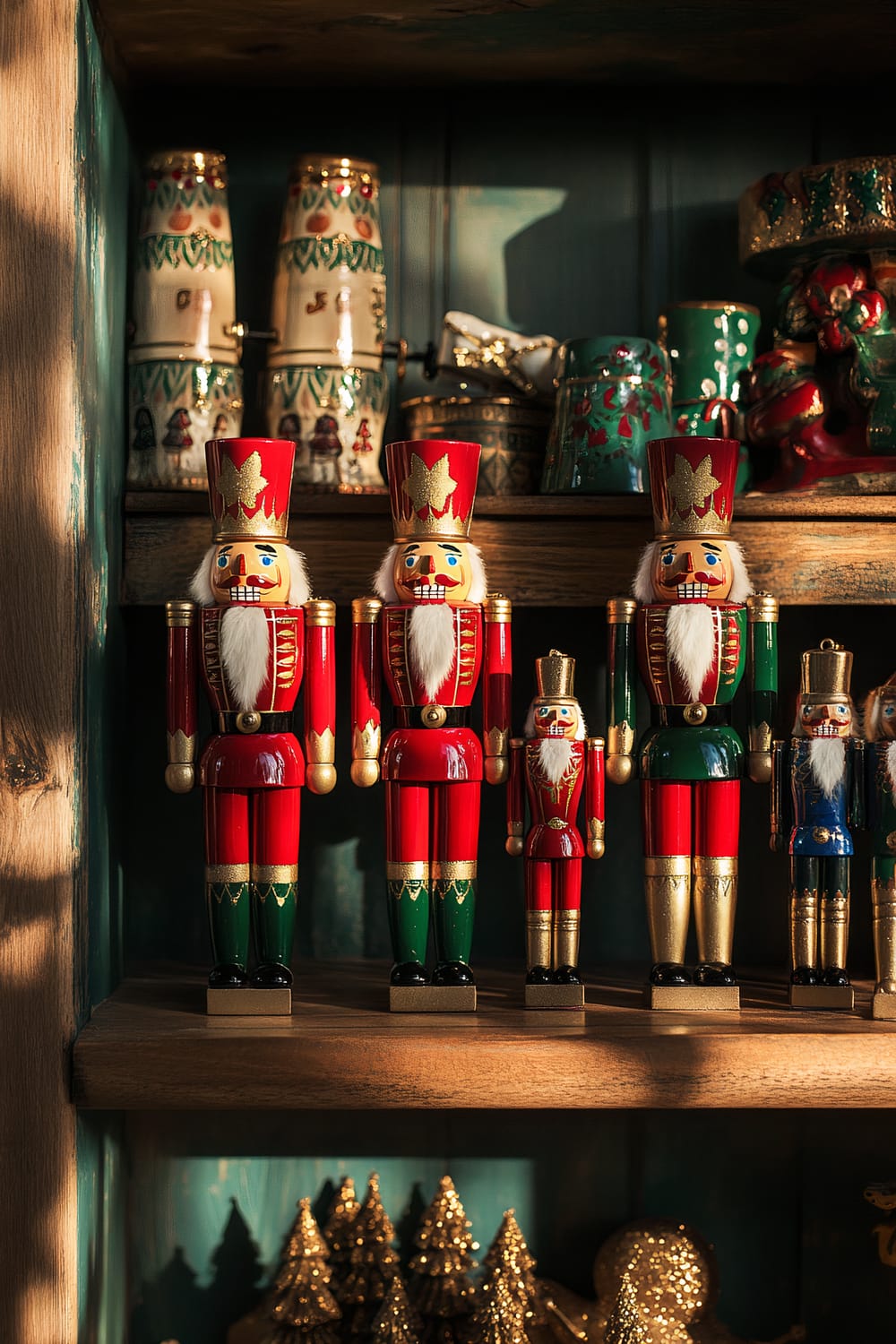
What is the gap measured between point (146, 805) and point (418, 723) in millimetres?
413

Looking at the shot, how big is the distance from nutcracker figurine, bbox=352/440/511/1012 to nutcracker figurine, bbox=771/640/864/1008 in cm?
27

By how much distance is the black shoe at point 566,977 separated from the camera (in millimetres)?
1225

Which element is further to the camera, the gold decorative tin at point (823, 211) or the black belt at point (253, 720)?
the gold decorative tin at point (823, 211)

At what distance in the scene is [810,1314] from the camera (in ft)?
4.82

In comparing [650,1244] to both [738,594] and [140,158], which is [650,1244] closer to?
[738,594]

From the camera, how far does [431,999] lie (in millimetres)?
1236

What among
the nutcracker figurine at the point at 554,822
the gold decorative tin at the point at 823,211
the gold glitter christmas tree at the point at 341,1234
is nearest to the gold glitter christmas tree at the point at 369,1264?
the gold glitter christmas tree at the point at 341,1234

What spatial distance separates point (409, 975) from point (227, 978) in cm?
17

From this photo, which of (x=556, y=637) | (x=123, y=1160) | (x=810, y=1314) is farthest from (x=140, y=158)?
(x=810, y=1314)

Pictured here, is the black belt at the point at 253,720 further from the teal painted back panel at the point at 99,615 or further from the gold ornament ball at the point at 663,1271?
the gold ornament ball at the point at 663,1271

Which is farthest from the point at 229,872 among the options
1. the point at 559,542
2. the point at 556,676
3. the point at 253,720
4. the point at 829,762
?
the point at 829,762

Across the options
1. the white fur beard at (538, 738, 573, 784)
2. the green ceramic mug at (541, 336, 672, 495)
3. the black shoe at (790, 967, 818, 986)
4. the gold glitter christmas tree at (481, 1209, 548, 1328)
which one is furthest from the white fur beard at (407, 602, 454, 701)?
the gold glitter christmas tree at (481, 1209, 548, 1328)

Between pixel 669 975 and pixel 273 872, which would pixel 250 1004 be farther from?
pixel 669 975

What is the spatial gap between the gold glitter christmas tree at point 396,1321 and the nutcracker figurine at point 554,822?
0.32 meters
